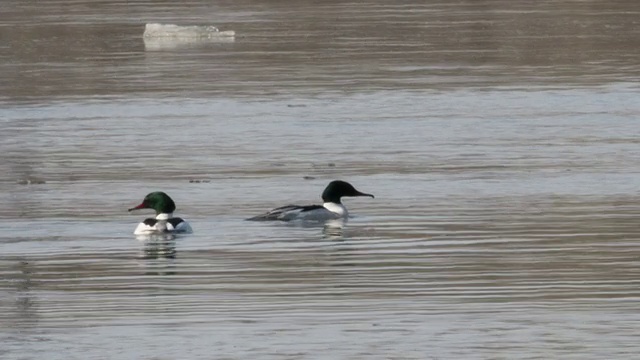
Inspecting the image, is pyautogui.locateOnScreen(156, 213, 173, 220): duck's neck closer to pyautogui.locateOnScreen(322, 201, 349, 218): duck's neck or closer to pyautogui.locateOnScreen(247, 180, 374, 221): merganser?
A: pyautogui.locateOnScreen(247, 180, 374, 221): merganser

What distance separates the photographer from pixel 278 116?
23.4 metres

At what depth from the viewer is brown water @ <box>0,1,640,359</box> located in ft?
33.5

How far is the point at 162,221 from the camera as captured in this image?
14.6m

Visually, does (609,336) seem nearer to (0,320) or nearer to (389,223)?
(0,320)

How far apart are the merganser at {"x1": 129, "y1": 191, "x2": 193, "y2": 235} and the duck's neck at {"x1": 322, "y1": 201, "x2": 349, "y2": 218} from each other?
3.90 feet

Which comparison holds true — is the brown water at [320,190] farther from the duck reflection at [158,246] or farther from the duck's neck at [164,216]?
the duck's neck at [164,216]

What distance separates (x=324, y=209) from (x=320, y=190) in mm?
1771

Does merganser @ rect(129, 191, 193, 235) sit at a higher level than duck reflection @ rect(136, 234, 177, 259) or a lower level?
higher

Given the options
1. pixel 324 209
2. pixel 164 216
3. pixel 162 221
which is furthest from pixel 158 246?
pixel 324 209

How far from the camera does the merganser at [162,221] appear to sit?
47.5 ft

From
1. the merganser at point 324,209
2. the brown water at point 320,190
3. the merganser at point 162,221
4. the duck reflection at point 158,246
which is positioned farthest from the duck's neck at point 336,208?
the duck reflection at point 158,246

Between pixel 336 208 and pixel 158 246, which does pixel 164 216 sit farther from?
pixel 336 208

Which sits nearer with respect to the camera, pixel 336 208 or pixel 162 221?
pixel 162 221

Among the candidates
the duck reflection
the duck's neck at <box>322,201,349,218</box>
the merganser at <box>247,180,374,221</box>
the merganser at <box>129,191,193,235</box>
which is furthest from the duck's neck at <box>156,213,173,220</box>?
the duck's neck at <box>322,201,349,218</box>
